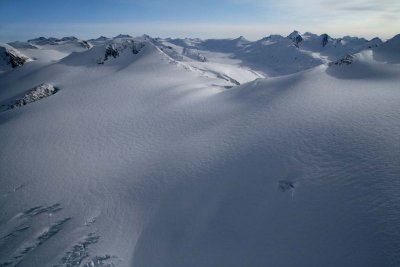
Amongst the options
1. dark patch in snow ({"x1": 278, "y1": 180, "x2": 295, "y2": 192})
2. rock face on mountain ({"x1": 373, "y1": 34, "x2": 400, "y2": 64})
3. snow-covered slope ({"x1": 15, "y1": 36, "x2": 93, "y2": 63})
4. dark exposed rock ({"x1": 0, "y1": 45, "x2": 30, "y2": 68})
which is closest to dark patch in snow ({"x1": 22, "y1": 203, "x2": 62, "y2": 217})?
dark patch in snow ({"x1": 278, "y1": 180, "x2": 295, "y2": 192})

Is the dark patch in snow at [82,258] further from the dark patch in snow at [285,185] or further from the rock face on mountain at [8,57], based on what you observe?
the rock face on mountain at [8,57]

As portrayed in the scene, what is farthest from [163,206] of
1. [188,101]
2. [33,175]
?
[188,101]

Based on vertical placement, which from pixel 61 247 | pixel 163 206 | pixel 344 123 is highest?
pixel 344 123

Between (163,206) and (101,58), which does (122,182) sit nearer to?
(163,206)

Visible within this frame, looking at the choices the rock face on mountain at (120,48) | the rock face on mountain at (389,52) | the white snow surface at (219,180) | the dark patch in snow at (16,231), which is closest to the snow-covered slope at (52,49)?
the rock face on mountain at (120,48)

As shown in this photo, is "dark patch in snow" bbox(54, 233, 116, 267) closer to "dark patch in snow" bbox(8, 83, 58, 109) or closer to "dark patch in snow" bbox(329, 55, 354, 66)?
"dark patch in snow" bbox(8, 83, 58, 109)

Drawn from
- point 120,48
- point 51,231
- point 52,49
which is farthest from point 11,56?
point 51,231

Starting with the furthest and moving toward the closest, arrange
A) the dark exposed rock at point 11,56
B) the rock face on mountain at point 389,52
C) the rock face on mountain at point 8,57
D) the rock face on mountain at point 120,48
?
the rock face on mountain at point 8,57, the dark exposed rock at point 11,56, the rock face on mountain at point 120,48, the rock face on mountain at point 389,52

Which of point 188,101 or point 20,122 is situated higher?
point 188,101
